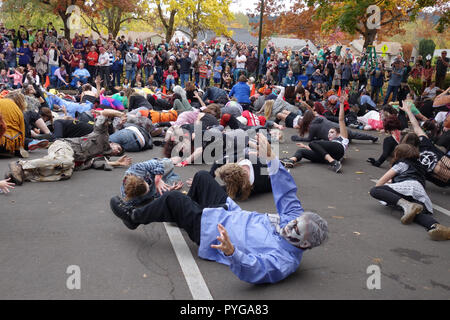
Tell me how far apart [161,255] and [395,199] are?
3245mm

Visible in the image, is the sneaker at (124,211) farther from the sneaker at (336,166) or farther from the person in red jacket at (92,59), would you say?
the person in red jacket at (92,59)

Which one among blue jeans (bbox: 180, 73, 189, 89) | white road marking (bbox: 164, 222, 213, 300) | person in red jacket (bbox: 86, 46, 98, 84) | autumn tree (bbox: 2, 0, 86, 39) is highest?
autumn tree (bbox: 2, 0, 86, 39)

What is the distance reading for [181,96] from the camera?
12195mm

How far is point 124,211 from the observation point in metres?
4.36

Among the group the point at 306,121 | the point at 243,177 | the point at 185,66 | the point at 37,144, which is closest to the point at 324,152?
the point at 306,121

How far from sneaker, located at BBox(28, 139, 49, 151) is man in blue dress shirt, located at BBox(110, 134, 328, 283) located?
186 inches

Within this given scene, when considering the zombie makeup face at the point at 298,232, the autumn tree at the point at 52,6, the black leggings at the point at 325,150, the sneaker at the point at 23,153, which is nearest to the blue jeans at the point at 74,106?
the sneaker at the point at 23,153

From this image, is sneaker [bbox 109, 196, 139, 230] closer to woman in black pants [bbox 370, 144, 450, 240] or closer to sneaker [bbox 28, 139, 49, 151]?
woman in black pants [bbox 370, 144, 450, 240]

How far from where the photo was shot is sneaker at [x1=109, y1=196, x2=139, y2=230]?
432 centimetres

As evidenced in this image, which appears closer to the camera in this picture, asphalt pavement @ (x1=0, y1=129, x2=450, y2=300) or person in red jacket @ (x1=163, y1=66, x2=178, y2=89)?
asphalt pavement @ (x1=0, y1=129, x2=450, y2=300)

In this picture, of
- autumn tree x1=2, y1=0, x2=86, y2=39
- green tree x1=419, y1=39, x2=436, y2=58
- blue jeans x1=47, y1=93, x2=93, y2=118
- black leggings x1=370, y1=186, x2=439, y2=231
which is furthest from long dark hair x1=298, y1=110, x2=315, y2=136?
green tree x1=419, y1=39, x2=436, y2=58

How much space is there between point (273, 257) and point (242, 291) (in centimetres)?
39
